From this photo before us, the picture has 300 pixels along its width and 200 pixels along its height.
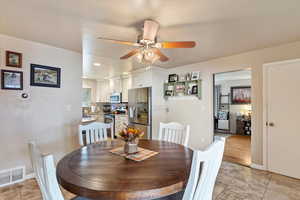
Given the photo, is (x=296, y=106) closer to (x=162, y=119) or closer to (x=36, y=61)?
(x=162, y=119)

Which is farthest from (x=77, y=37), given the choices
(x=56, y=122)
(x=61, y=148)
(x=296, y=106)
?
(x=296, y=106)

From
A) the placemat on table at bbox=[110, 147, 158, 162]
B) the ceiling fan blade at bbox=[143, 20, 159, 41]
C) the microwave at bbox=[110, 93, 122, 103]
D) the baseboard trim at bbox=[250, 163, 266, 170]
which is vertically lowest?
the baseboard trim at bbox=[250, 163, 266, 170]

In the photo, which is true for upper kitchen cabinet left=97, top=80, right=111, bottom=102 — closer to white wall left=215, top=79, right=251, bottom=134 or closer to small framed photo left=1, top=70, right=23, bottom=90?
small framed photo left=1, top=70, right=23, bottom=90

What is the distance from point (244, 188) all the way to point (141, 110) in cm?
292

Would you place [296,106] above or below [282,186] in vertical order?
above

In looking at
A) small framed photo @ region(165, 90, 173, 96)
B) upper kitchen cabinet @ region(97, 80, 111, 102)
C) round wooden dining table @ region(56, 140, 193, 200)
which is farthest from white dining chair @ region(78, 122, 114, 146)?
upper kitchen cabinet @ region(97, 80, 111, 102)

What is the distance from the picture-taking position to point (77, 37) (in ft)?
7.84

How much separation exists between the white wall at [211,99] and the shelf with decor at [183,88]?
5.6 inches

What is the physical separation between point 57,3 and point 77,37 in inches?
32.6

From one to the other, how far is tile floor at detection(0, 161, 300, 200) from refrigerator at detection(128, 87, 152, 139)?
2.11m

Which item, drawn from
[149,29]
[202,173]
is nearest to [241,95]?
[149,29]

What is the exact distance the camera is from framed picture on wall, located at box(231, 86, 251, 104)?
20.6 feet

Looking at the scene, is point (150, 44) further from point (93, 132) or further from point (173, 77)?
point (173, 77)

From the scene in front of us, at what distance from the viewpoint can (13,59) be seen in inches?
95.7
